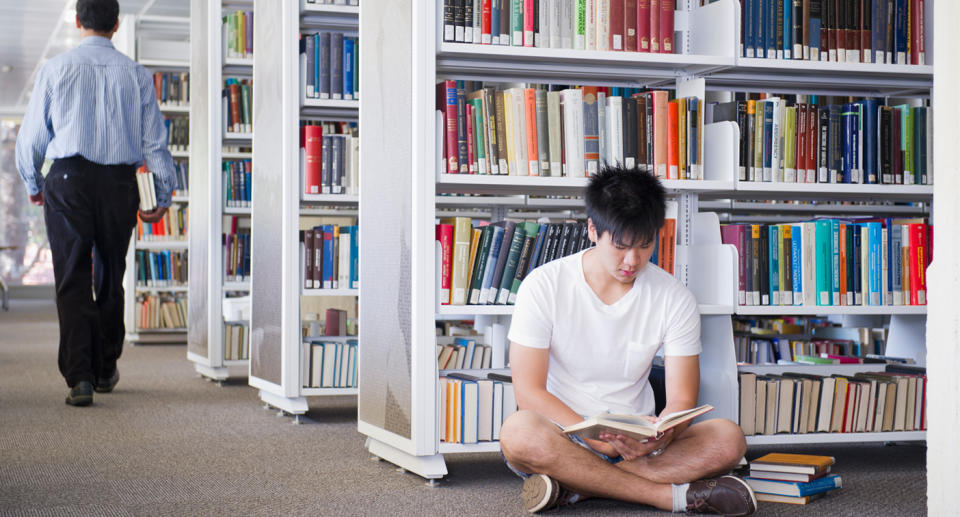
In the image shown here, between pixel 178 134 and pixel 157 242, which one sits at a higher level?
pixel 178 134

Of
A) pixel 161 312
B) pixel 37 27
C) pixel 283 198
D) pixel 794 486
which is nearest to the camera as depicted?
pixel 794 486

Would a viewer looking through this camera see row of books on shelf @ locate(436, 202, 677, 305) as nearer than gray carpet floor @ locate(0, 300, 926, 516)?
No

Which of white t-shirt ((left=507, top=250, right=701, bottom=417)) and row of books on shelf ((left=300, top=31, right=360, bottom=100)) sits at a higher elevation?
row of books on shelf ((left=300, top=31, right=360, bottom=100))

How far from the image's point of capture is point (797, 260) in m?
3.32

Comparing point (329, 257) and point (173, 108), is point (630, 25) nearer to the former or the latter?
point (329, 257)

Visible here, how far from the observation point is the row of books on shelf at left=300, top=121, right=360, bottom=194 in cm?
423

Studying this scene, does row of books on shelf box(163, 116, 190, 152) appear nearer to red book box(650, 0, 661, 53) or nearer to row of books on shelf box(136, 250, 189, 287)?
row of books on shelf box(136, 250, 189, 287)

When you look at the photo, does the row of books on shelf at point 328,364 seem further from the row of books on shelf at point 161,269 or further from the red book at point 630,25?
the row of books on shelf at point 161,269

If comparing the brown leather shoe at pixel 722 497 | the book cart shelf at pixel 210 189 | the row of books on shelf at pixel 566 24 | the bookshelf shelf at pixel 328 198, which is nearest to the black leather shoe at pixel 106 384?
the book cart shelf at pixel 210 189

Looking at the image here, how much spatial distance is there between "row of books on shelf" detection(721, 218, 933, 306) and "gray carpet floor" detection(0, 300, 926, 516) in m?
0.53

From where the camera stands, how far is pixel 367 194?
339 cm

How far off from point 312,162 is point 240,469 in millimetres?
1513

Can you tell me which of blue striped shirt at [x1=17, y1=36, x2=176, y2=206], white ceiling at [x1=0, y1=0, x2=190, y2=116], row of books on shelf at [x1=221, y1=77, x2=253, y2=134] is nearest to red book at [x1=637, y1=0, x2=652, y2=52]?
blue striped shirt at [x1=17, y1=36, x2=176, y2=206]

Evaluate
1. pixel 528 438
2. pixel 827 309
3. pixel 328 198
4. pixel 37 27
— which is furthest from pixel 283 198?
pixel 37 27
